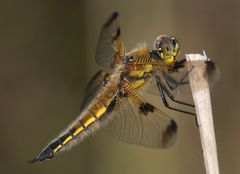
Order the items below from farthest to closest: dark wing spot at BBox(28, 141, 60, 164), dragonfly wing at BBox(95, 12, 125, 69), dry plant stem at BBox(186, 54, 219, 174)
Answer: dragonfly wing at BBox(95, 12, 125, 69), dark wing spot at BBox(28, 141, 60, 164), dry plant stem at BBox(186, 54, 219, 174)

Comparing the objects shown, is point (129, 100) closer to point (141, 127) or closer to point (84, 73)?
point (141, 127)

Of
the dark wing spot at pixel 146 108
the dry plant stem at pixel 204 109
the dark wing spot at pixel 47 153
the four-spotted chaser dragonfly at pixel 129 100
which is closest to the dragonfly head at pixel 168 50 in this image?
the four-spotted chaser dragonfly at pixel 129 100

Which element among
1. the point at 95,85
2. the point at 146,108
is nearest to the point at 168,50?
the point at 146,108

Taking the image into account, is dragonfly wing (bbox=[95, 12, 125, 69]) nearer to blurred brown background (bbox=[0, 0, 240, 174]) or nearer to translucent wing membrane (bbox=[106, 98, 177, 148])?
translucent wing membrane (bbox=[106, 98, 177, 148])

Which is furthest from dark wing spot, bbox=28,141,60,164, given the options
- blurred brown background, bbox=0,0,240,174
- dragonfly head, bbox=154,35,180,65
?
blurred brown background, bbox=0,0,240,174

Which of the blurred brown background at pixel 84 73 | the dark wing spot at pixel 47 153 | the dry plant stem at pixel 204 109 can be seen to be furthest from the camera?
the blurred brown background at pixel 84 73

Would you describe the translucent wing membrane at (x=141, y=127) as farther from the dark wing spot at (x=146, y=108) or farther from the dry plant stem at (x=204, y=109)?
the dry plant stem at (x=204, y=109)

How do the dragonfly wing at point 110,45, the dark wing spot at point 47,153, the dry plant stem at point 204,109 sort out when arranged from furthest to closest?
1. the dragonfly wing at point 110,45
2. the dark wing spot at point 47,153
3. the dry plant stem at point 204,109

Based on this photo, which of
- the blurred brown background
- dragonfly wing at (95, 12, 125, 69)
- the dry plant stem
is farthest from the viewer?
the blurred brown background
